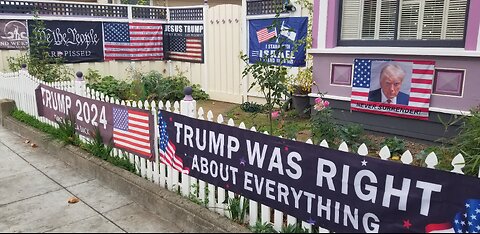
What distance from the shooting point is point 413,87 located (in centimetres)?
579

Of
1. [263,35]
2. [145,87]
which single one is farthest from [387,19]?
[145,87]

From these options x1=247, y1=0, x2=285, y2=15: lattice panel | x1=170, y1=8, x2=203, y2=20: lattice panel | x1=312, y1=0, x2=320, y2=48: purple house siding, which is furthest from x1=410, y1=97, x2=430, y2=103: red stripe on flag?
x1=170, y1=8, x2=203, y2=20: lattice panel

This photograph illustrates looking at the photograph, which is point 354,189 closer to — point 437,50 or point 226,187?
point 226,187

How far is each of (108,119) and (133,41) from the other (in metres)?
7.16

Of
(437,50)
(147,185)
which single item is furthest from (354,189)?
(437,50)

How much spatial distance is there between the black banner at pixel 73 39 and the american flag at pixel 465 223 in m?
9.91

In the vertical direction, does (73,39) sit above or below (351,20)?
below

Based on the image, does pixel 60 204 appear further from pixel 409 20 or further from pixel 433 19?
pixel 433 19

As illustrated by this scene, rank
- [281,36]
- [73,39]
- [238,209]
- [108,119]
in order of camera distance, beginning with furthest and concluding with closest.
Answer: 1. [73,39]
2. [281,36]
3. [108,119]
4. [238,209]

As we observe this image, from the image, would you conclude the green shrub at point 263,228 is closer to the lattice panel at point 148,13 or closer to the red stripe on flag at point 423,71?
the red stripe on flag at point 423,71

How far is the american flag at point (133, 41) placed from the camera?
1127 centimetres

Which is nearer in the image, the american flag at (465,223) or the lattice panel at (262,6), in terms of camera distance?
the american flag at (465,223)

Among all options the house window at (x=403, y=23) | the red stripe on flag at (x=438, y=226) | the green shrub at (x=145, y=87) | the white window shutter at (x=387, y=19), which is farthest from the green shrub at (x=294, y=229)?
the green shrub at (x=145, y=87)

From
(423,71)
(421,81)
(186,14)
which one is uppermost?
(186,14)
